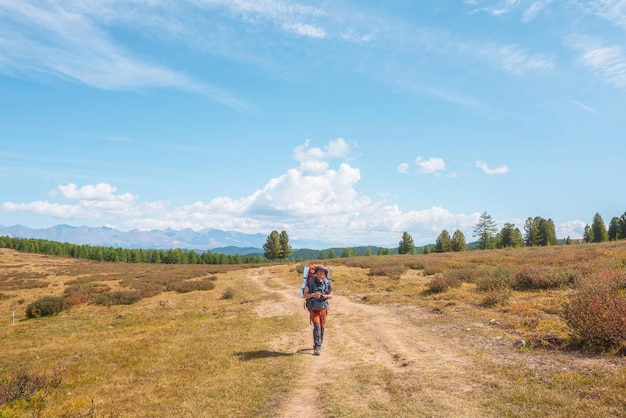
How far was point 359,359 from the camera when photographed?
11273 mm

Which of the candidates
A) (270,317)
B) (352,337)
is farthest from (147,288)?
(352,337)

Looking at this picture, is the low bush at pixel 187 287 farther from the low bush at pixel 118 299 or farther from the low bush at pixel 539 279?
the low bush at pixel 539 279

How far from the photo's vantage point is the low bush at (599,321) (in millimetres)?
9742

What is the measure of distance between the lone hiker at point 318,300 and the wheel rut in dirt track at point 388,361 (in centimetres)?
54

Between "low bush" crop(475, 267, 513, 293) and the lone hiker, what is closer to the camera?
the lone hiker

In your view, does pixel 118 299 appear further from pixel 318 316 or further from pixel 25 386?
pixel 318 316

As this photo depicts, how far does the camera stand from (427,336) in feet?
44.5

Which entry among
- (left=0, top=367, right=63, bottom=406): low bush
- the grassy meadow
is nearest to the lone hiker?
the grassy meadow

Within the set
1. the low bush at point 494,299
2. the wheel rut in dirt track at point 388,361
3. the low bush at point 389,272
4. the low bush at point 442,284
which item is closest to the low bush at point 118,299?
the wheel rut in dirt track at point 388,361

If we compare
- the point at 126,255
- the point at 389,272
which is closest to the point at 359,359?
the point at 389,272

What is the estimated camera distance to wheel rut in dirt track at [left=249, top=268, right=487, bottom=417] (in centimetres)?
775

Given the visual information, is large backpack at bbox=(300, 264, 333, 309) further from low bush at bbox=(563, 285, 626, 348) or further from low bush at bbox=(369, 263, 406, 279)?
low bush at bbox=(369, 263, 406, 279)

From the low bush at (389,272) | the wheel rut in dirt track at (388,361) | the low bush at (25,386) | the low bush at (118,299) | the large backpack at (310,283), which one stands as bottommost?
the low bush at (118,299)

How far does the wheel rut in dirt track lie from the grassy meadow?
2.2 inches
